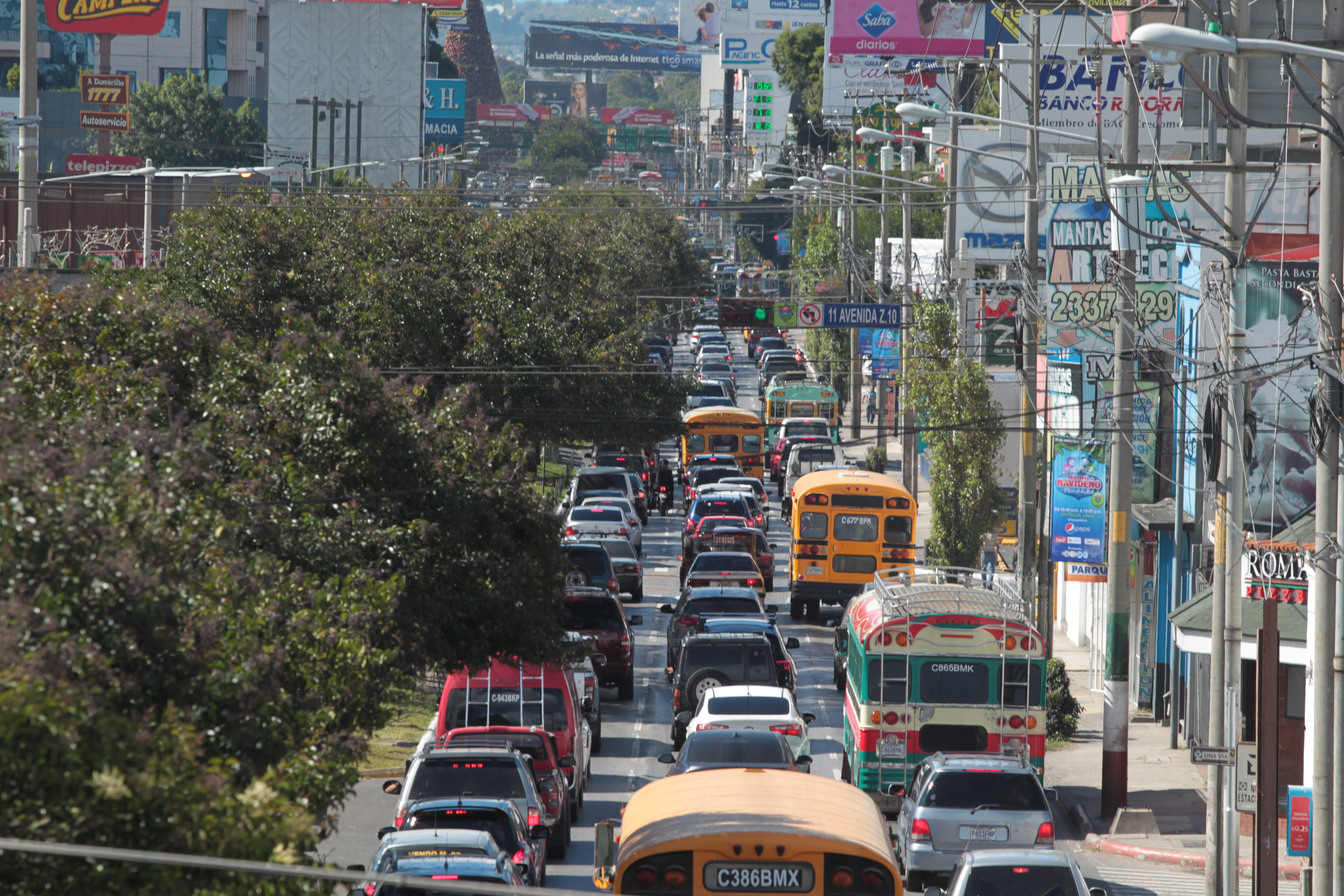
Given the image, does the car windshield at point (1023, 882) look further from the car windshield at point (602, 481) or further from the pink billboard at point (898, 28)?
the pink billboard at point (898, 28)

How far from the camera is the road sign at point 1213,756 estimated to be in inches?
579

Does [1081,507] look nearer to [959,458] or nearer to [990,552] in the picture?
[959,458]

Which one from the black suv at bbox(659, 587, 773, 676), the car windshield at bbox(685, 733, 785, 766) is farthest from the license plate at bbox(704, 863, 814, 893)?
the black suv at bbox(659, 587, 773, 676)

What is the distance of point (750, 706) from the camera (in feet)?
69.7

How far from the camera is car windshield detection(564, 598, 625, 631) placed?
27.2 metres

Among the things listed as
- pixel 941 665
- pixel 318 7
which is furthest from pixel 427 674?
pixel 318 7

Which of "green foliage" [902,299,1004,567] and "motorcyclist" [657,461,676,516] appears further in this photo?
"motorcyclist" [657,461,676,516]

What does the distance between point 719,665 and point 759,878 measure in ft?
42.9

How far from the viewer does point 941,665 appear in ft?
66.3

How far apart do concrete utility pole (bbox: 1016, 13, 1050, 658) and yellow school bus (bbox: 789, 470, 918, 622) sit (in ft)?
21.6

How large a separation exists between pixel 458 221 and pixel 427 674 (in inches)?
401

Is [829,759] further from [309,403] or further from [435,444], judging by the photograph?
[309,403]

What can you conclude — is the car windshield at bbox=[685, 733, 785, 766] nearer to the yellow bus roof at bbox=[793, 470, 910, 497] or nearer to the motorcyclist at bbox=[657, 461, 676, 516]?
the yellow bus roof at bbox=[793, 470, 910, 497]

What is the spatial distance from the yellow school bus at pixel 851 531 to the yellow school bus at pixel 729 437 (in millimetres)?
19460
